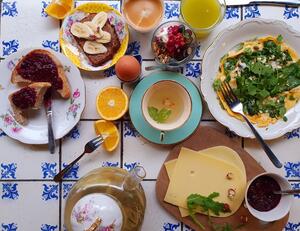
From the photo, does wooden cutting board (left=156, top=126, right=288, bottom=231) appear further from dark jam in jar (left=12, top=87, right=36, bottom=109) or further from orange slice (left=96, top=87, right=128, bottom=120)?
dark jam in jar (left=12, top=87, right=36, bottom=109)

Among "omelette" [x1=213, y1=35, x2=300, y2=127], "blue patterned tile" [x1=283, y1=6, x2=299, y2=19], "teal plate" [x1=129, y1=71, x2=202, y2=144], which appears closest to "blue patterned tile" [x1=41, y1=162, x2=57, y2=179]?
"teal plate" [x1=129, y1=71, x2=202, y2=144]

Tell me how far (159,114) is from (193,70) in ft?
0.47

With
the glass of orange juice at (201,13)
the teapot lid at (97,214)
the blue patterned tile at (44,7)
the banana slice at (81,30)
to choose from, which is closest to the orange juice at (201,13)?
the glass of orange juice at (201,13)

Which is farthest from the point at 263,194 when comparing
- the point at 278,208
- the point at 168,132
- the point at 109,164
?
the point at 109,164

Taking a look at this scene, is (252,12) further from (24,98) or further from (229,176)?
(24,98)

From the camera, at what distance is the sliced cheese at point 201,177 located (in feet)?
3.93

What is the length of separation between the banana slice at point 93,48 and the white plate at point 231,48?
0.25 meters

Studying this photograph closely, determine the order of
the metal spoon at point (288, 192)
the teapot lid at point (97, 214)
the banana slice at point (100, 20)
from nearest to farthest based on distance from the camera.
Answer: the teapot lid at point (97, 214)
the metal spoon at point (288, 192)
the banana slice at point (100, 20)

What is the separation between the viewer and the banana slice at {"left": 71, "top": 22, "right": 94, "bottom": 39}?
47.1 inches

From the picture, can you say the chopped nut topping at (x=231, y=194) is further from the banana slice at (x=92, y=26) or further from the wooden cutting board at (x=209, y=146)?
the banana slice at (x=92, y=26)

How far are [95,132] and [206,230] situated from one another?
0.36m

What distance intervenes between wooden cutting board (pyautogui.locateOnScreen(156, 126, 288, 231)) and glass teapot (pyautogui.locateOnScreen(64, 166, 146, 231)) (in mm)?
68

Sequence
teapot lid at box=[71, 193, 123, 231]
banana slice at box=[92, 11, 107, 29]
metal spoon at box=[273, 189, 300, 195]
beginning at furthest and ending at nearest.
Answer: banana slice at box=[92, 11, 107, 29]
metal spoon at box=[273, 189, 300, 195]
teapot lid at box=[71, 193, 123, 231]

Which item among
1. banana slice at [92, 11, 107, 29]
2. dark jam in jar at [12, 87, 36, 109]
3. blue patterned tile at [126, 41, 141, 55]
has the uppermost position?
banana slice at [92, 11, 107, 29]
